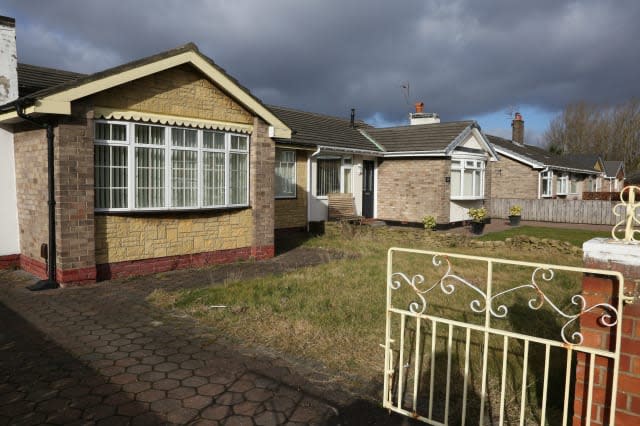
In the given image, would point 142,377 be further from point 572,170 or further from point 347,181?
point 572,170

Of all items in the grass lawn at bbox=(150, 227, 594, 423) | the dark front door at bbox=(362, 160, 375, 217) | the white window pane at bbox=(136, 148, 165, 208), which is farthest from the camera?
the dark front door at bbox=(362, 160, 375, 217)

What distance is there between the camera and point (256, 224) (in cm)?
1052

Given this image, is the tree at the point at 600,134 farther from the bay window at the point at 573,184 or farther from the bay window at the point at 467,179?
the bay window at the point at 467,179

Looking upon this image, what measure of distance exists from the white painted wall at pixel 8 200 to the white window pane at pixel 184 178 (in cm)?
297

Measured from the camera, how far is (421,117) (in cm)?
2388

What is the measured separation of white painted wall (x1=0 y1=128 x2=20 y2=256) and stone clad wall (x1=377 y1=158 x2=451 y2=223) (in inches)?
531

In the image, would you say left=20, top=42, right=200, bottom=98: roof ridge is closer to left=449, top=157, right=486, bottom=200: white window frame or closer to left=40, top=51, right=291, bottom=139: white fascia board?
left=40, top=51, right=291, bottom=139: white fascia board

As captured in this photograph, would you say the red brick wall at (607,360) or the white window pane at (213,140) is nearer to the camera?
the red brick wall at (607,360)

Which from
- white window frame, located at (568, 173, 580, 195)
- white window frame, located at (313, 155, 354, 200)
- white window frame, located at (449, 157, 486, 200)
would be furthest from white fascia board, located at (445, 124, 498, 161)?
white window frame, located at (568, 173, 580, 195)

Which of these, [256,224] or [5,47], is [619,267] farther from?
[5,47]

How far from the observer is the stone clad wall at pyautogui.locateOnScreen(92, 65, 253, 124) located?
820cm

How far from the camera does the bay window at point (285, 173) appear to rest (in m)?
14.9

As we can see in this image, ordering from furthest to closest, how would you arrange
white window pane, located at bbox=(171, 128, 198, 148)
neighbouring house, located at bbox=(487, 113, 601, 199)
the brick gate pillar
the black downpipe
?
1. neighbouring house, located at bbox=(487, 113, 601, 199)
2. white window pane, located at bbox=(171, 128, 198, 148)
3. the black downpipe
4. the brick gate pillar

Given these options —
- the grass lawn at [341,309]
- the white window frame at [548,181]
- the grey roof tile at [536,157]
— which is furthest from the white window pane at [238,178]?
the white window frame at [548,181]
